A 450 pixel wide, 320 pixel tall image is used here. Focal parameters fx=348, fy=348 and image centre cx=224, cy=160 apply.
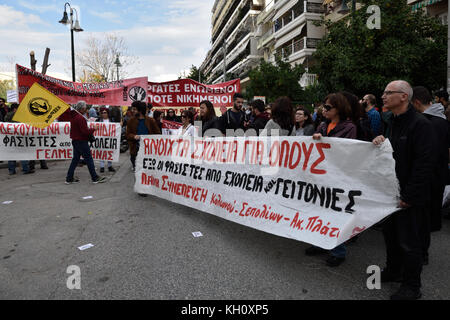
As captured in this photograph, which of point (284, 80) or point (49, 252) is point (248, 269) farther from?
point (284, 80)

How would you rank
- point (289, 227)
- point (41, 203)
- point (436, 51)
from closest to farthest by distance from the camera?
point (289, 227)
point (41, 203)
point (436, 51)

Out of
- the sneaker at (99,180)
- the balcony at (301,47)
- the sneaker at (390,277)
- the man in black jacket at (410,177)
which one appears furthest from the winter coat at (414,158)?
the balcony at (301,47)

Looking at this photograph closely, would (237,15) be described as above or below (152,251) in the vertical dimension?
above

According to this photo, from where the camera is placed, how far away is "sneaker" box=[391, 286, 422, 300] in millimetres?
2834

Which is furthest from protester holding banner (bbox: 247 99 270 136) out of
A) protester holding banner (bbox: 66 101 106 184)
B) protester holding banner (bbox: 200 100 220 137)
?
protester holding banner (bbox: 66 101 106 184)

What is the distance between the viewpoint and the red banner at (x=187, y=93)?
36.2 feet

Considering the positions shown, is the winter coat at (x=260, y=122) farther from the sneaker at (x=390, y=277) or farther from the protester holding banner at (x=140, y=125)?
the sneaker at (x=390, y=277)

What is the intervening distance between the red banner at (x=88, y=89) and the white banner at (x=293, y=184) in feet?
16.9

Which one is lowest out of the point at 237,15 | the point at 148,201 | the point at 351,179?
the point at 148,201

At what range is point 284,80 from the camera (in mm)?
25781

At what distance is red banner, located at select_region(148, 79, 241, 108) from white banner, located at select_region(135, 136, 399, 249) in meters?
5.82

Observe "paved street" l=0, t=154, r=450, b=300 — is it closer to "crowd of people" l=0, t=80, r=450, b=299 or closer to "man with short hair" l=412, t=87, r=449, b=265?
"crowd of people" l=0, t=80, r=450, b=299

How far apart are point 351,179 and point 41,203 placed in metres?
5.37
